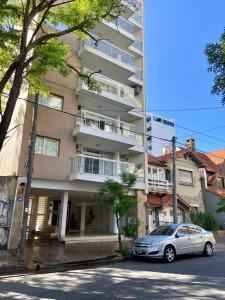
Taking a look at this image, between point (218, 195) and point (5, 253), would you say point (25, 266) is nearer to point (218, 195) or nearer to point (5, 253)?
point (5, 253)

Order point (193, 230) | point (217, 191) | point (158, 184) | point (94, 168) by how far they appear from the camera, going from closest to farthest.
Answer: point (193, 230), point (94, 168), point (158, 184), point (217, 191)

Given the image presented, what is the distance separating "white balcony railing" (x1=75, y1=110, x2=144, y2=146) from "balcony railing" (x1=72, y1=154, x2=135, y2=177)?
7.95 ft

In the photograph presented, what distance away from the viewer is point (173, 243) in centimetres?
1300

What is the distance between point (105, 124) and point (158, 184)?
9108 mm

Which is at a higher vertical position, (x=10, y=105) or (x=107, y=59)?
(x=107, y=59)

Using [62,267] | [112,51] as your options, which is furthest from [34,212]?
[112,51]

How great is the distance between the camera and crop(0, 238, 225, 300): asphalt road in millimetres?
7224

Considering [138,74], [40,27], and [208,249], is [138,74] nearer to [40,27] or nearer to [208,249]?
[40,27]

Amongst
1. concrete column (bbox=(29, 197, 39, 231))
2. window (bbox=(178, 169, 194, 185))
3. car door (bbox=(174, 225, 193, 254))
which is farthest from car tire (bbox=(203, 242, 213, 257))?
window (bbox=(178, 169, 194, 185))

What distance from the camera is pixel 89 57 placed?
22.0 metres

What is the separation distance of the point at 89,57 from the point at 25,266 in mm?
15840

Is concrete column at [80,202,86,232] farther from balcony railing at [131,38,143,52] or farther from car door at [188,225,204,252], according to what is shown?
balcony railing at [131,38,143,52]

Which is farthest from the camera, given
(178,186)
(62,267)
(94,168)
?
(178,186)

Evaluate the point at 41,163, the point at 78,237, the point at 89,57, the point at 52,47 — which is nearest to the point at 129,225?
the point at 78,237
